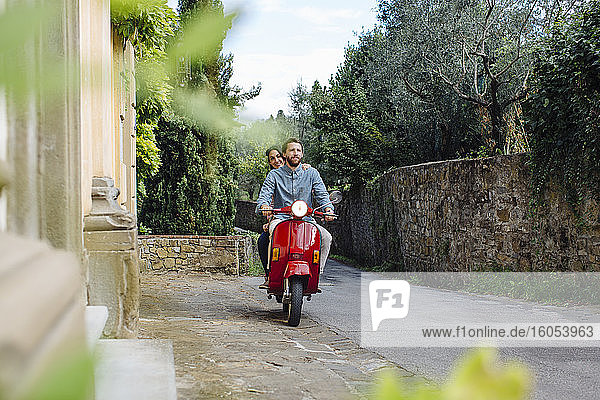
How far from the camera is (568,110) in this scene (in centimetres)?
834

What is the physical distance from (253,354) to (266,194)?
8.18 ft

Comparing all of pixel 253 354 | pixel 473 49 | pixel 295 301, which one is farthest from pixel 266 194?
pixel 473 49

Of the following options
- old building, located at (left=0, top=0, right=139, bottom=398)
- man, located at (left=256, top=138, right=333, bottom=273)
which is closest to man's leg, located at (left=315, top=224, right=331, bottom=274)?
man, located at (left=256, top=138, right=333, bottom=273)

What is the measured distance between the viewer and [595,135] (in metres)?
7.78

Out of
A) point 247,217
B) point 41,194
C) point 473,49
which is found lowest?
point 247,217

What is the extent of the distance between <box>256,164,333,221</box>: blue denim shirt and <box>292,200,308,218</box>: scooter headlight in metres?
0.33

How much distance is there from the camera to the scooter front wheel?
5.88 meters

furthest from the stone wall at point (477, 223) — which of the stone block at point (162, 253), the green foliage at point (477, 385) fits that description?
the green foliage at point (477, 385)

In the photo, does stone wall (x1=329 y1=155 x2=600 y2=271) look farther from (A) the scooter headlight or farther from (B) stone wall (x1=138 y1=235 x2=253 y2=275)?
(A) the scooter headlight

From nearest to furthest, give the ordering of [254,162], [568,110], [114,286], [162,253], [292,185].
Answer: [114,286], [292,185], [568,110], [162,253], [254,162]

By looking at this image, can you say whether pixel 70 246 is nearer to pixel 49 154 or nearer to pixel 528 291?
pixel 49 154

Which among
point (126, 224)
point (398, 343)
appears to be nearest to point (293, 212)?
point (398, 343)

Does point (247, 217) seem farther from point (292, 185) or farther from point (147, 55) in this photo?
point (292, 185)

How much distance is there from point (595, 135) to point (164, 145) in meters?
10.5
